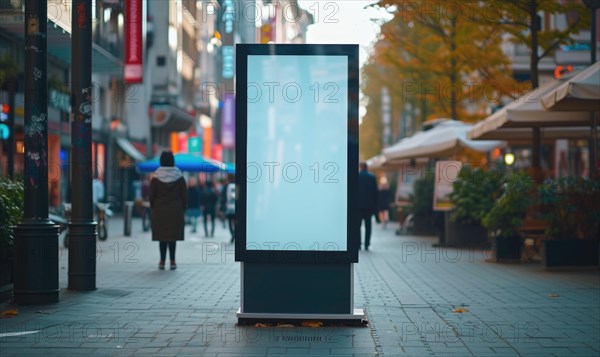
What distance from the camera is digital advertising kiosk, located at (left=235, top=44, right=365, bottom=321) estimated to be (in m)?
9.05

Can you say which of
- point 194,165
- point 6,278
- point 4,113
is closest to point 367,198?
point 194,165

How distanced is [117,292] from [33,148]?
2.20 m

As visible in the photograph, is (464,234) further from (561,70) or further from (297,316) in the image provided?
(297,316)

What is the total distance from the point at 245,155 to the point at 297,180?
21.2 inches

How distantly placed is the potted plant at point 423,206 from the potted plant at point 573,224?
1026 centimetres

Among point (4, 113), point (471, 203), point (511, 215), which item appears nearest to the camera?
point (511, 215)

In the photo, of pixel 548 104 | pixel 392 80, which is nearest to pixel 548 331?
pixel 548 104

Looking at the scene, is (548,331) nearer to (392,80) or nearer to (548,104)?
(548,104)

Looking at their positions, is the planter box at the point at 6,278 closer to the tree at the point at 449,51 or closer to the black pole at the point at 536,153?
the black pole at the point at 536,153

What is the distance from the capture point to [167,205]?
15352 mm

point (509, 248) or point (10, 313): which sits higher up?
point (509, 248)

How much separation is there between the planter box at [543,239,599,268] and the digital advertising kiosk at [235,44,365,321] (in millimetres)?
6728

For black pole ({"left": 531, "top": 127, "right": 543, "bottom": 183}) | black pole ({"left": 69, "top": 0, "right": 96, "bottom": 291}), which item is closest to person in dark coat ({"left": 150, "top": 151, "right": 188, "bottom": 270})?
black pole ({"left": 69, "top": 0, "right": 96, "bottom": 291})

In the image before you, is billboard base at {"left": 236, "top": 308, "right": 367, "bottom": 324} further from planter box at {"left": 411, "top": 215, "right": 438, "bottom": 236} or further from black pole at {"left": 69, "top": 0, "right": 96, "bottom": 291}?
planter box at {"left": 411, "top": 215, "right": 438, "bottom": 236}
